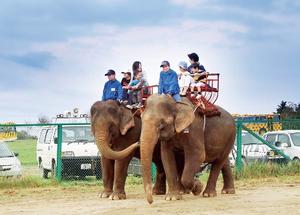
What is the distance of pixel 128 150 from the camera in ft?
50.8

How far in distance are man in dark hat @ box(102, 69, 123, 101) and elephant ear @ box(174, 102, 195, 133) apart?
1.87m

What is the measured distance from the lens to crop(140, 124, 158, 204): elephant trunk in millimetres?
14039

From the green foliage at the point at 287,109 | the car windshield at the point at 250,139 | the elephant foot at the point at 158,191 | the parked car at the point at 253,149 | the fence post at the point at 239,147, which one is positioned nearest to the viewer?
the elephant foot at the point at 158,191

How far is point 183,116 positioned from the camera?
15148 millimetres

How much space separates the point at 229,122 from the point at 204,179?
6235 millimetres

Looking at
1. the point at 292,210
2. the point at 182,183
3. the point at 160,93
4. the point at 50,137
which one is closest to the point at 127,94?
the point at 160,93

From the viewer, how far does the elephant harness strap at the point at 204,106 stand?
52.9 feet

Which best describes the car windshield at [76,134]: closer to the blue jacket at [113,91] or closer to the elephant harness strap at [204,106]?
the blue jacket at [113,91]

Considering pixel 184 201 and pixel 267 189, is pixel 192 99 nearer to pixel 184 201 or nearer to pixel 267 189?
pixel 184 201

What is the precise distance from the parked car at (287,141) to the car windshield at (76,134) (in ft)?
23.9

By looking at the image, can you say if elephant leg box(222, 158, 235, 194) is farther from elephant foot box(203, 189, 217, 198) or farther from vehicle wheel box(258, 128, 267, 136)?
vehicle wheel box(258, 128, 267, 136)

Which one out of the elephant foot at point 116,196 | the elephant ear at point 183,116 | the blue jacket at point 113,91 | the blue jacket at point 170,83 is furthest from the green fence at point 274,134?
the elephant ear at point 183,116

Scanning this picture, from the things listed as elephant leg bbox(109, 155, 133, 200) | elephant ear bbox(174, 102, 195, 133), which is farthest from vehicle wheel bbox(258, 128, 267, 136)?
elephant ear bbox(174, 102, 195, 133)

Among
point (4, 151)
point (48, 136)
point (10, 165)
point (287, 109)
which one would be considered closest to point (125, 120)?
point (10, 165)
